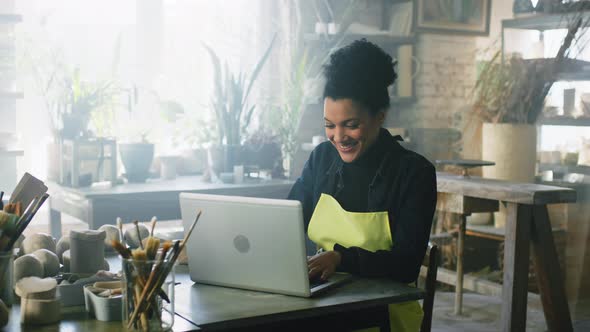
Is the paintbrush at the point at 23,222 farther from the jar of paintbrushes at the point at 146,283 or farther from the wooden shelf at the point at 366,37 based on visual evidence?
the wooden shelf at the point at 366,37

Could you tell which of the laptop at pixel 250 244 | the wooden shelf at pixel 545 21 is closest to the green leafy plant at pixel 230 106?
the wooden shelf at pixel 545 21

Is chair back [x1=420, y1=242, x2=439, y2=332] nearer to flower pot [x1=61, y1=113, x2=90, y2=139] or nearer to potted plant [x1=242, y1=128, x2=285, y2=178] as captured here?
potted plant [x1=242, y1=128, x2=285, y2=178]

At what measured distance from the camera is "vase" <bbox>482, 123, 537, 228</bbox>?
16.0 ft

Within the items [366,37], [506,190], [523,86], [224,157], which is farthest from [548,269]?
[366,37]

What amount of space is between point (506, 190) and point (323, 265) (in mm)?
1989

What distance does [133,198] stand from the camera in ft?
11.9

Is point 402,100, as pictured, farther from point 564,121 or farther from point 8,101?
point 8,101

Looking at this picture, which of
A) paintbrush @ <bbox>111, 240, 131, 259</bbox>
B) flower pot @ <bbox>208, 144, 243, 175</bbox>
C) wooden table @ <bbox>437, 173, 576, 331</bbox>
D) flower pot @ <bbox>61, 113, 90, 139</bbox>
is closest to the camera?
paintbrush @ <bbox>111, 240, 131, 259</bbox>

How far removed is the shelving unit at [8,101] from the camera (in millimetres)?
3885

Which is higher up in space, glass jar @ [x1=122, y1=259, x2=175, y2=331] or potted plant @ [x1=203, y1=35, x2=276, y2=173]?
potted plant @ [x1=203, y1=35, x2=276, y2=173]

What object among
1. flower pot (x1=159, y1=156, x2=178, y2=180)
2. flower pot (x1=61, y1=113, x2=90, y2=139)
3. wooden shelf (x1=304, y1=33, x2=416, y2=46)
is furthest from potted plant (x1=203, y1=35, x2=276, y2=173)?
wooden shelf (x1=304, y1=33, x2=416, y2=46)

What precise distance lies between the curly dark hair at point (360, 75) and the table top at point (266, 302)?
0.61 metres

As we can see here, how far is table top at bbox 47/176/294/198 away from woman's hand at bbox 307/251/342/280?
1.76 meters

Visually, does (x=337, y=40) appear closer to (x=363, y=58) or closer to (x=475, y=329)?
(x=475, y=329)
